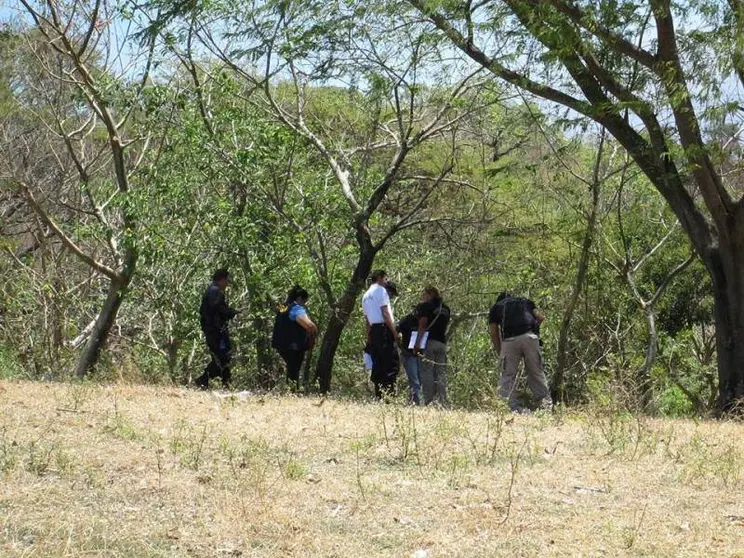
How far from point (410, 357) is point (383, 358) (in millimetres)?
407

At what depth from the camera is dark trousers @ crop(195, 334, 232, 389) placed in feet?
42.7

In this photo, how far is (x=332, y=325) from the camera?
606 inches

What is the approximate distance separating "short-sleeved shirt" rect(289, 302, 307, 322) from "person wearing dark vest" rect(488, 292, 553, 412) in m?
2.54

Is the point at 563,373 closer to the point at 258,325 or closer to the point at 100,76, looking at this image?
the point at 258,325

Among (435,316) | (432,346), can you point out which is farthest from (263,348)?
(435,316)

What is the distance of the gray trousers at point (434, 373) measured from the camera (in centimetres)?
1253

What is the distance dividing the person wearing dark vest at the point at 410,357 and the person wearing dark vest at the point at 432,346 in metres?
0.14

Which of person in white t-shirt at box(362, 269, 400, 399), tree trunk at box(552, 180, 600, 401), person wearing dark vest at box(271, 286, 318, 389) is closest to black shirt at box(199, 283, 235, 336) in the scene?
person wearing dark vest at box(271, 286, 318, 389)

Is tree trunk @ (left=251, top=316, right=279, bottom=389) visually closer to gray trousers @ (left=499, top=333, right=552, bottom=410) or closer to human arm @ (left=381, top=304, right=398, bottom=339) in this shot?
human arm @ (left=381, top=304, right=398, bottom=339)

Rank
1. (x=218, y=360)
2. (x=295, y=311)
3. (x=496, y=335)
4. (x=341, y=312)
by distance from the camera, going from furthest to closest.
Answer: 1. (x=341, y=312)
2. (x=218, y=360)
3. (x=295, y=311)
4. (x=496, y=335)

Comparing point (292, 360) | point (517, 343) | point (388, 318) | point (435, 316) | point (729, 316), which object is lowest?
point (292, 360)

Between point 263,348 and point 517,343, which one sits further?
point 263,348

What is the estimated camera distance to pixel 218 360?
13219 mm

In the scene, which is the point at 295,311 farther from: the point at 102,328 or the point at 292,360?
the point at 102,328
